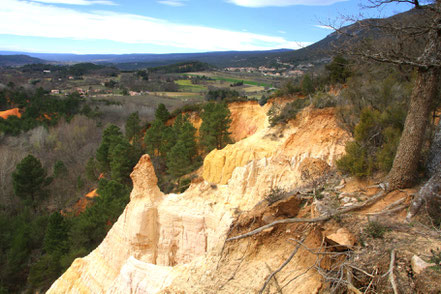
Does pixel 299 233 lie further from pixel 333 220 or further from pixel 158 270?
pixel 158 270

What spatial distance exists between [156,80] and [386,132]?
334 feet

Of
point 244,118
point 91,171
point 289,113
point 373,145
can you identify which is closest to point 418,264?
point 373,145

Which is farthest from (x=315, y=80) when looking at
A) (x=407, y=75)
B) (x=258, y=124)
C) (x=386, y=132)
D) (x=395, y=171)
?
(x=395, y=171)

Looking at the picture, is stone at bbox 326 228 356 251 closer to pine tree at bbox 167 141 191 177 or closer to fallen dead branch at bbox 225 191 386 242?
fallen dead branch at bbox 225 191 386 242

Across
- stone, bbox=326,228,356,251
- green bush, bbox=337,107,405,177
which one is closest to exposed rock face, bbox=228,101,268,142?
green bush, bbox=337,107,405,177

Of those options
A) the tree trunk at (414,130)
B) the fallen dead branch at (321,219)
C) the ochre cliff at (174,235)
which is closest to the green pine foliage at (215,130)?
the ochre cliff at (174,235)

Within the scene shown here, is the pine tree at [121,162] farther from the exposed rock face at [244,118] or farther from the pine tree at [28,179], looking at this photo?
the exposed rock face at [244,118]

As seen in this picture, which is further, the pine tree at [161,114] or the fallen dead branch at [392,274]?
the pine tree at [161,114]

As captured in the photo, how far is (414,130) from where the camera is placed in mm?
5516

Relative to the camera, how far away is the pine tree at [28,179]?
23.9m

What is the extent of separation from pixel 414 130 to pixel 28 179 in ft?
92.3

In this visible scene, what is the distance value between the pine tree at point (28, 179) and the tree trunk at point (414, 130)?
27261 mm

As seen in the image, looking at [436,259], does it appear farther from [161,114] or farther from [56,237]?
[161,114]

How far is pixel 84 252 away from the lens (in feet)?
48.5
